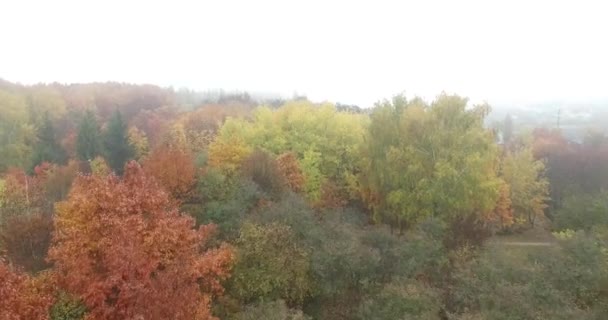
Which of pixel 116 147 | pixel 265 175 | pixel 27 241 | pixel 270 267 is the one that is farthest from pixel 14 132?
pixel 270 267

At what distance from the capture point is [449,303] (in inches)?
687

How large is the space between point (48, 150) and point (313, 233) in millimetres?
33291

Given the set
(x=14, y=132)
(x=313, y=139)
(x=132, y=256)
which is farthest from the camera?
(x=14, y=132)

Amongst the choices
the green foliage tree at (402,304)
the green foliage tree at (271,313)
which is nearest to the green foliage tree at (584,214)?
the green foliage tree at (402,304)

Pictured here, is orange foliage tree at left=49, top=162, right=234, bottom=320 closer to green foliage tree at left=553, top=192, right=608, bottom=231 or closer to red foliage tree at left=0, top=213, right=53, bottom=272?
red foliage tree at left=0, top=213, right=53, bottom=272

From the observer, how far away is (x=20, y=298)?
1314 cm

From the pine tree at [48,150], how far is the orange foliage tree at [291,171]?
24834 millimetres

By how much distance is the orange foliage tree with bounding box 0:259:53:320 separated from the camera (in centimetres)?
1224

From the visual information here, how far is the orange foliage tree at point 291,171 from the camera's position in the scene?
1087 inches

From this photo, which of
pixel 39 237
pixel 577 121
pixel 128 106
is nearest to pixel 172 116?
pixel 128 106

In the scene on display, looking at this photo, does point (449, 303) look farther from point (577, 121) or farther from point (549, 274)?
point (577, 121)

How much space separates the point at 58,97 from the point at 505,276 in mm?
64395

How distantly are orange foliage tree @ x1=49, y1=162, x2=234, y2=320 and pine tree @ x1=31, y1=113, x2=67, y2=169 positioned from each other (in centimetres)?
2677

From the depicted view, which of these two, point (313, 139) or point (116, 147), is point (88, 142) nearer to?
point (116, 147)
